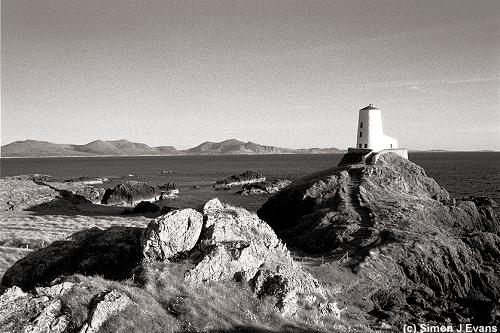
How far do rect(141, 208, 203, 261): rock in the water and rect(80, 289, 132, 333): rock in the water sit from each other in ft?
13.3

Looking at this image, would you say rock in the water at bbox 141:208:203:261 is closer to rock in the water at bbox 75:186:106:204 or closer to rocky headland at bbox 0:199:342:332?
rocky headland at bbox 0:199:342:332

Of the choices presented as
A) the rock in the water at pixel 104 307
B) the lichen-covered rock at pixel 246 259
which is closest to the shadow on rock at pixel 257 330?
the lichen-covered rock at pixel 246 259

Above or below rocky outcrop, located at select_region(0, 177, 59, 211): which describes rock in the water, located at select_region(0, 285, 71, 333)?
above

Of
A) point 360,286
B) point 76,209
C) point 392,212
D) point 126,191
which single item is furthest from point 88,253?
point 126,191

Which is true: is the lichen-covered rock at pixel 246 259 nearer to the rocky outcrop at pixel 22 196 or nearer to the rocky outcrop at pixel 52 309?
the rocky outcrop at pixel 52 309

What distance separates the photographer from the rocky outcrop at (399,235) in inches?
1199

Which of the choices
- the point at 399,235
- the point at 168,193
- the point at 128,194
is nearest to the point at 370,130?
the point at 399,235

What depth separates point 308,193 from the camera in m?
53.4

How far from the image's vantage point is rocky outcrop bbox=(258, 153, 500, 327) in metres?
30.5

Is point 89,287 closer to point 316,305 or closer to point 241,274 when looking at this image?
point 241,274

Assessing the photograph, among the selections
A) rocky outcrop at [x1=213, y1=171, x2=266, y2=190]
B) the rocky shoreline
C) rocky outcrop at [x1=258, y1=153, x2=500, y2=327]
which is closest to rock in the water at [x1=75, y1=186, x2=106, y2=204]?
rocky outcrop at [x1=213, y1=171, x2=266, y2=190]

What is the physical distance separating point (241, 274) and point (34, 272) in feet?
37.2

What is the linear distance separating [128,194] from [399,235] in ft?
211

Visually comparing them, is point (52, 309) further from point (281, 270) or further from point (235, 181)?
point (235, 181)
